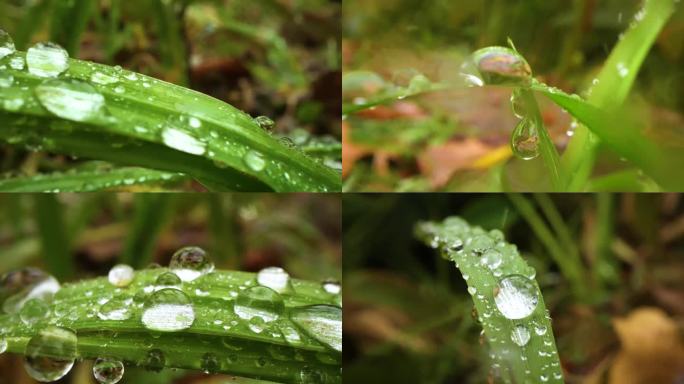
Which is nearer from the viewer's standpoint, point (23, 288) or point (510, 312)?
point (510, 312)

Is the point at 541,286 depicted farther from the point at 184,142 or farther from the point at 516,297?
the point at 184,142

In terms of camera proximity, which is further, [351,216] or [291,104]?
[351,216]

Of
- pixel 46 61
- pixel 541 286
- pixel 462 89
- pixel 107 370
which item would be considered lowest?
pixel 107 370

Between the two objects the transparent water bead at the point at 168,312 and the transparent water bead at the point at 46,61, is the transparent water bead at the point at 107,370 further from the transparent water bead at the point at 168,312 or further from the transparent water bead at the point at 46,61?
the transparent water bead at the point at 46,61

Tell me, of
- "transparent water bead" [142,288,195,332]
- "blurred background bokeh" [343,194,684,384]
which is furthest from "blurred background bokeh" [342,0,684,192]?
"transparent water bead" [142,288,195,332]

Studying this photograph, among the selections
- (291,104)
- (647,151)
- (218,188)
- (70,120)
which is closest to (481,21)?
(291,104)

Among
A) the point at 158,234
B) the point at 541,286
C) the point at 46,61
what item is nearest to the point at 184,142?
the point at 46,61

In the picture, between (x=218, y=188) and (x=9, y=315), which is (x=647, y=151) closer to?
(x=218, y=188)
